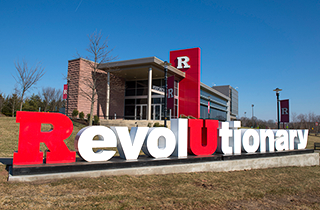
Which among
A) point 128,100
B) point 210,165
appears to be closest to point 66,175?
point 210,165

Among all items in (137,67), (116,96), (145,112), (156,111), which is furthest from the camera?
(145,112)

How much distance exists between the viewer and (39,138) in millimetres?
6375

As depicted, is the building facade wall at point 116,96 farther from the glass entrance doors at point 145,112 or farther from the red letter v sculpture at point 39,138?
the red letter v sculpture at point 39,138

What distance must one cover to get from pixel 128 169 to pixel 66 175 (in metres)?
1.90

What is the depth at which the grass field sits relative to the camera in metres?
4.77

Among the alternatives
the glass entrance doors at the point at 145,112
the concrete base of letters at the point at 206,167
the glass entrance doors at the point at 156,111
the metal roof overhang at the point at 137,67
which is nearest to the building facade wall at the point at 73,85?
the metal roof overhang at the point at 137,67

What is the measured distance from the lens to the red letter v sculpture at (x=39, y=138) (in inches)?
242

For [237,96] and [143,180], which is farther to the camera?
[237,96]

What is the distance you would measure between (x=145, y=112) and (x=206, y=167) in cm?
2175

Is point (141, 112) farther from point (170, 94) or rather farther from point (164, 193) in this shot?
point (164, 193)

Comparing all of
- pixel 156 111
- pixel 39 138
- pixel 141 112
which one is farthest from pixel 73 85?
pixel 39 138

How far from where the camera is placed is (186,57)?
1227 inches

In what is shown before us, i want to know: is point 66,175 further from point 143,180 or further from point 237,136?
point 237,136

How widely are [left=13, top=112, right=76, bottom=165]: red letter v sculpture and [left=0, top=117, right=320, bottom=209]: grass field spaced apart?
83cm
